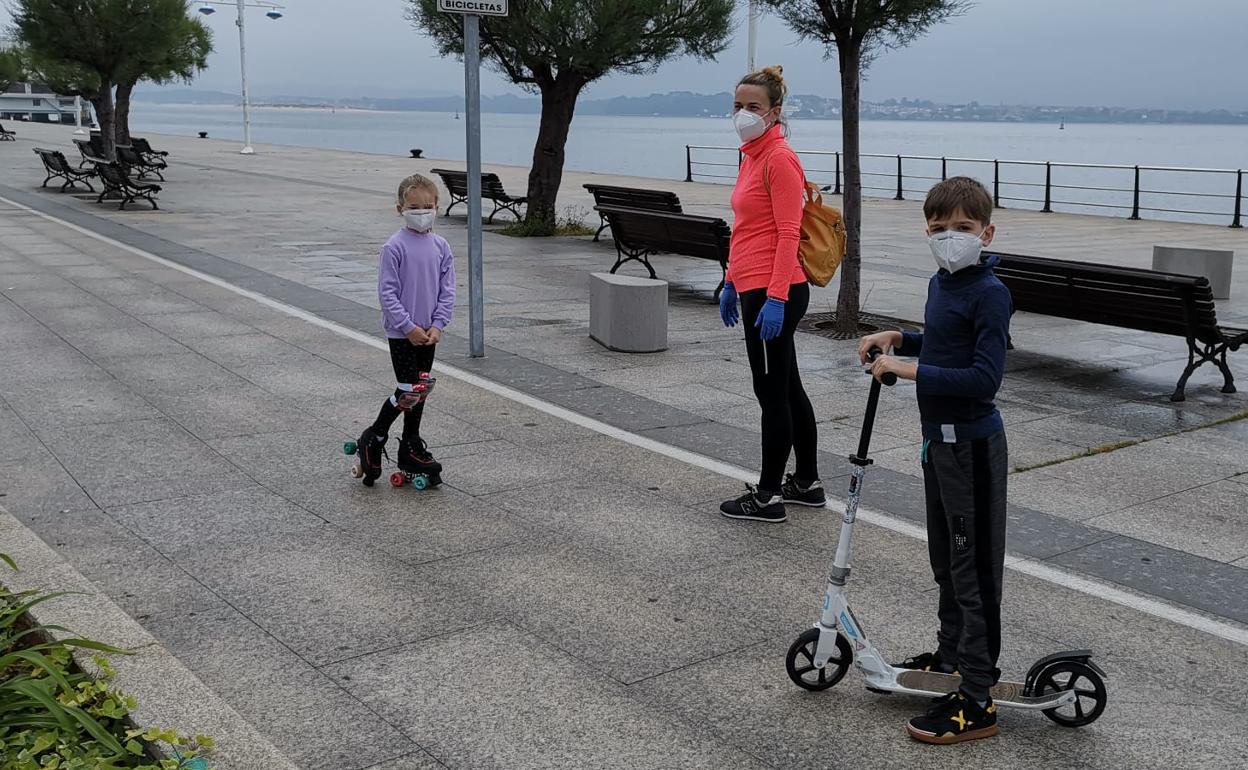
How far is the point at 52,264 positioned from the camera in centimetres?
1442

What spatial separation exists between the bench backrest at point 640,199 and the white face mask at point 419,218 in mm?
10770

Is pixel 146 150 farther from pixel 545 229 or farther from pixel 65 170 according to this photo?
pixel 545 229

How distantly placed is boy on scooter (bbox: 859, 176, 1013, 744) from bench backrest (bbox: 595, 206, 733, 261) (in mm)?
8730

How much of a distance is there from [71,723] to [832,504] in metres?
3.76

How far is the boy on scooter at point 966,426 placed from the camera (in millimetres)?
Answer: 3787

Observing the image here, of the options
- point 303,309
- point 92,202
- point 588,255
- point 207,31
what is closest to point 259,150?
point 207,31

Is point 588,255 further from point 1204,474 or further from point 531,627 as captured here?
point 531,627

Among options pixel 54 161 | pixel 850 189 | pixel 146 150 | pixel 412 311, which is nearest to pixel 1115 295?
pixel 850 189

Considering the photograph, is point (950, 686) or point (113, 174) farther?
point (113, 174)

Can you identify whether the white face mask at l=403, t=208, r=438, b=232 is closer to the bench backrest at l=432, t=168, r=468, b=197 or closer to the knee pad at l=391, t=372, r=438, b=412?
the knee pad at l=391, t=372, r=438, b=412

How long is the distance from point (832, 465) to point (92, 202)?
63.1 ft

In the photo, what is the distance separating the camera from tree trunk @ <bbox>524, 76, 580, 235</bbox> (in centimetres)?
1908

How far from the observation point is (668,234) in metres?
13.7

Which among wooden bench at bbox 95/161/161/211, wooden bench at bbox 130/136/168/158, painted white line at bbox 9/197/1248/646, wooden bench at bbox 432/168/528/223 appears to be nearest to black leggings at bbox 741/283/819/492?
painted white line at bbox 9/197/1248/646
